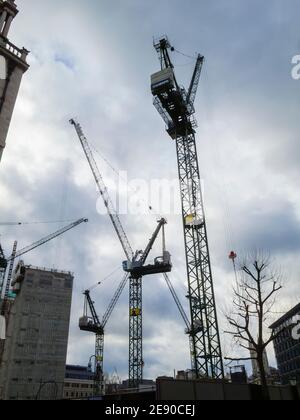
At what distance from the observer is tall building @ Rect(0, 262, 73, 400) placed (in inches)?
4407

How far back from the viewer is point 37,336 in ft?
396

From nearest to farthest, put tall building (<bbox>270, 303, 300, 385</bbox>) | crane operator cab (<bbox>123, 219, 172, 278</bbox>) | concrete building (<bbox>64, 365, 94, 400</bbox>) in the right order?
crane operator cab (<bbox>123, 219, 172, 278</bbox>) < tall building (<bbox>270, 303, 300, 385</bbox>) < concrete building (<bbox>64, 365, 94, 400</bbox>)

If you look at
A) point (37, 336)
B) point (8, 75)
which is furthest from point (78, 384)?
point (8, 75)

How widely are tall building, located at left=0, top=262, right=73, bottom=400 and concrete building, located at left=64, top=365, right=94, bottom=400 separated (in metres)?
26.5

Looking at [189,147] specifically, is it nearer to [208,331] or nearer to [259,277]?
[208,331]

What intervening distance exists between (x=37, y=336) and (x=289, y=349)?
8135 centimetres

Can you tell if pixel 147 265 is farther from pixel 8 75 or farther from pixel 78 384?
pixel 78 384

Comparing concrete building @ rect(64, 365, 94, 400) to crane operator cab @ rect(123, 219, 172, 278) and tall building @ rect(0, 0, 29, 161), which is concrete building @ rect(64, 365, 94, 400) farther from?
tall building @ rect(0, 0, 29, 161)

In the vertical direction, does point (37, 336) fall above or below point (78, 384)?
above

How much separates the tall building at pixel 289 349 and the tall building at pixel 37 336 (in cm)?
6711

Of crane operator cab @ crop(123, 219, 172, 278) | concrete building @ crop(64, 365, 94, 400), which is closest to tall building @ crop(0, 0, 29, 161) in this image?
crane operator cab @ crop(123, 219, 172, 278)

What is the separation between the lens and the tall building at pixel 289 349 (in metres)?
91.0

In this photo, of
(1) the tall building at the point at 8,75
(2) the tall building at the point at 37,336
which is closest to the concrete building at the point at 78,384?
(2) the tall building at the point at 37,336

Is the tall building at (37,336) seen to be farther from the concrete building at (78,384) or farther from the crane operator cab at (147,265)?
the crane operator cab at (147,265)
